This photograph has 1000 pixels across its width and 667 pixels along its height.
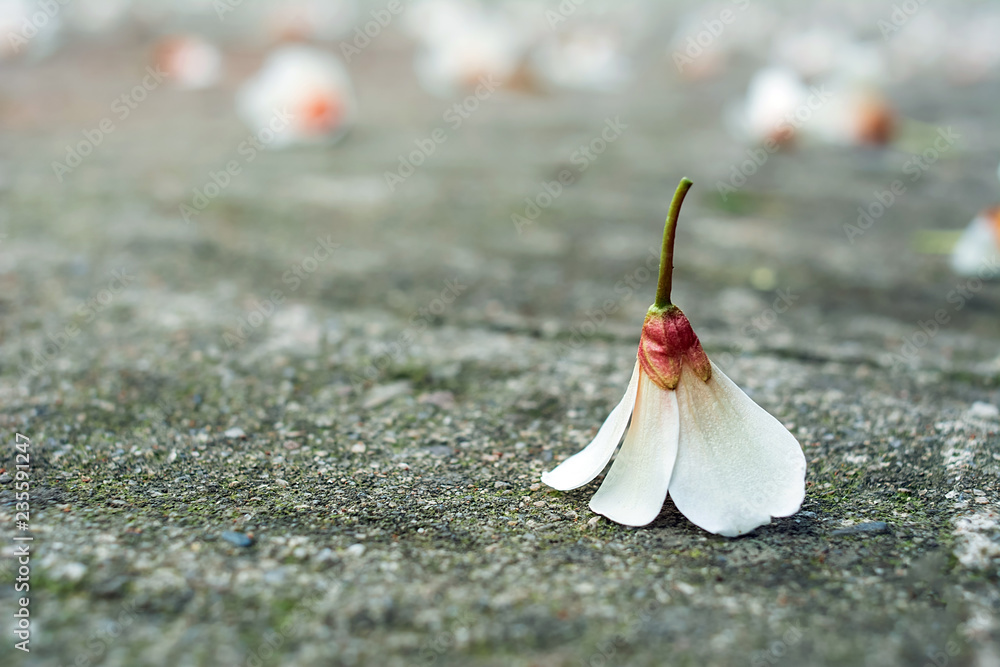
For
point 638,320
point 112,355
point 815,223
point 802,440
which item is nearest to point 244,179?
point 112,355

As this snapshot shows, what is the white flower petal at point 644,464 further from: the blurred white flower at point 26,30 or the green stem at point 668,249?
the blurred white flower at point 26,30

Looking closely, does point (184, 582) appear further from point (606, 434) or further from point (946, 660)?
point (946, 660)
